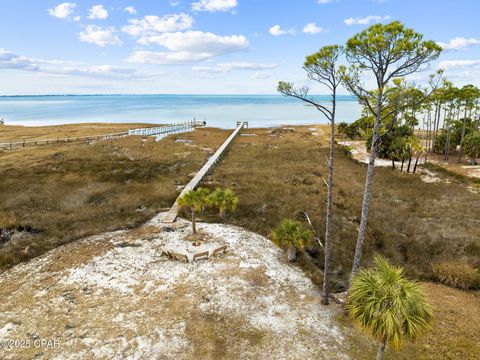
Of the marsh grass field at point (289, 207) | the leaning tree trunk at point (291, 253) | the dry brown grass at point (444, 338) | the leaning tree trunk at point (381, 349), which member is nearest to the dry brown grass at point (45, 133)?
the marsh grass field at point (289, 207)

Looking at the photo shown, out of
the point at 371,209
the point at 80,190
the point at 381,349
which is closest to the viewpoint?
the point at 381,349

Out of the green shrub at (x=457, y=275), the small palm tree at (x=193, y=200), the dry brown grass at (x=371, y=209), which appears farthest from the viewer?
the small palm tree at (x=193, y=200)

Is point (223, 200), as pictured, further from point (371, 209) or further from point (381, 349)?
point (381, 349)

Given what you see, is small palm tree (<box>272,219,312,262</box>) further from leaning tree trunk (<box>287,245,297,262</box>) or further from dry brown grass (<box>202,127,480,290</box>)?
dry brown grass (<box>202,127,480,290</box>)

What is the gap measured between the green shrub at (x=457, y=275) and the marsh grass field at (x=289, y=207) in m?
0.39

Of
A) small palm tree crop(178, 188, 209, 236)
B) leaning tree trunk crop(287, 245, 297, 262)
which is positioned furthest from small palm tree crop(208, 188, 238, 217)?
leaning tree trunk crop(287, 245, 297, 262)

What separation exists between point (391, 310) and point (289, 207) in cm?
1482

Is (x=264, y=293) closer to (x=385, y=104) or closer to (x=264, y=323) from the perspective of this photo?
(x=264, y=323)

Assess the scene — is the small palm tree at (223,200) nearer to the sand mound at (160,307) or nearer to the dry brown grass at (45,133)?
the sand mound at (160,307)

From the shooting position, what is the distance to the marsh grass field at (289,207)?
13.3 metres

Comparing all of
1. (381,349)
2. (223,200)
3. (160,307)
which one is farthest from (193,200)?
(381,349)

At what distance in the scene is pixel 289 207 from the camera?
22.9 metres

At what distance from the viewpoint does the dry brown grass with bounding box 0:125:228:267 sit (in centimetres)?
1853

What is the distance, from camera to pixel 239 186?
92.5ft
